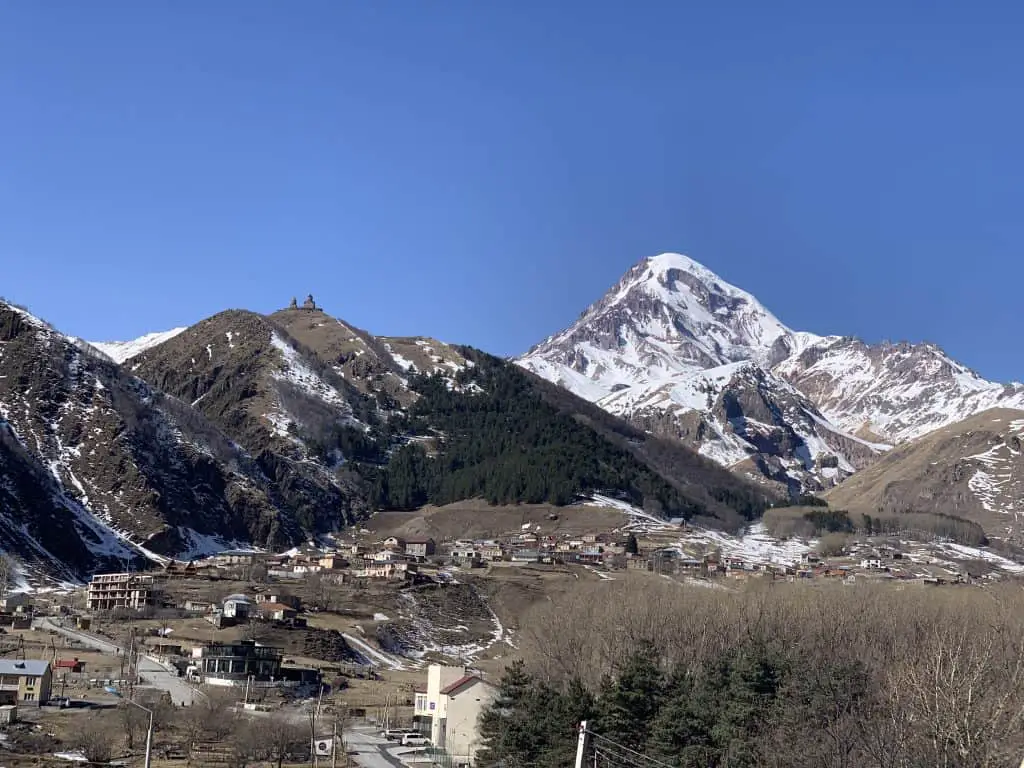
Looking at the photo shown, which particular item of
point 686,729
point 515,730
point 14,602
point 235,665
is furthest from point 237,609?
point 686,729

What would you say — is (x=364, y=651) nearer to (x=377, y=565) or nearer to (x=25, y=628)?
(x=25, y=628)

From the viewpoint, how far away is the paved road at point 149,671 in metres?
102

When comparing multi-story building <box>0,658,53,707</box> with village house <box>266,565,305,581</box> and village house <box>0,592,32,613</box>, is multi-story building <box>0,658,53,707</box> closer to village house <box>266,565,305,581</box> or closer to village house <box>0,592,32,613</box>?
village house <box>0,592,32,613</box>

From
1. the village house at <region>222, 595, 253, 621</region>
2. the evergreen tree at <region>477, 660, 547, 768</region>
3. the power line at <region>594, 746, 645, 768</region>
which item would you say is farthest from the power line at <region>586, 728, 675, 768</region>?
the village house at <region>222, 595, 253, 621</region>

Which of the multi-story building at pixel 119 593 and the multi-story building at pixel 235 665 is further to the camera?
the multi-story building at pixel 119 593

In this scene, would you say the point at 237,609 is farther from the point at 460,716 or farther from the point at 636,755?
the point at 636,755

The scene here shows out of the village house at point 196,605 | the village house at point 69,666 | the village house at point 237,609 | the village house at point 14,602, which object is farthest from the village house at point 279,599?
the village house at point 69,666

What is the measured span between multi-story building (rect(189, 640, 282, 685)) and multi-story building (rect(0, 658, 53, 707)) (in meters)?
17.6

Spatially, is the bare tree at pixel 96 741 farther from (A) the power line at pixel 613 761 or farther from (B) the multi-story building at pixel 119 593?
(B) the multi-story building at pixel 119 593

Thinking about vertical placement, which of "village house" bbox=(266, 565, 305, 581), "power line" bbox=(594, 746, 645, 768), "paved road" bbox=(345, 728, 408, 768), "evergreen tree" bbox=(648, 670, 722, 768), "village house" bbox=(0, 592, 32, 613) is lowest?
"paved road" bbox=(345, 728, 408, 768)

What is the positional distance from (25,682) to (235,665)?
23116 mm

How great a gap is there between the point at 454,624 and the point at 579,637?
60893 mm

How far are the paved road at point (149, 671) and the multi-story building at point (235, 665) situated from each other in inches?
105

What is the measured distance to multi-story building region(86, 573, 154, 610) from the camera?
15112 centimetres
